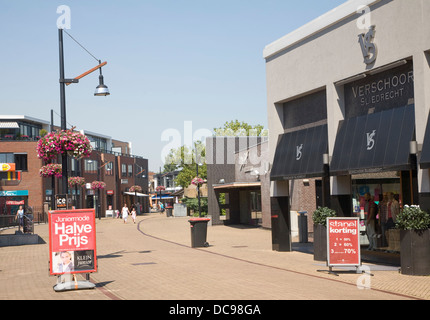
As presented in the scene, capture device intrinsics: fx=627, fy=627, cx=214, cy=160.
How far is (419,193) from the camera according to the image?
15.4 metres

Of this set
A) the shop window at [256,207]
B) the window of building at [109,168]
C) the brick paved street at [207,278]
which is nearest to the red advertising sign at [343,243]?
the brick paved street at [207,278]

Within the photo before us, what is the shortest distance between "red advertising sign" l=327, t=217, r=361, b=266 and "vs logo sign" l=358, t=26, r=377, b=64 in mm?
4659

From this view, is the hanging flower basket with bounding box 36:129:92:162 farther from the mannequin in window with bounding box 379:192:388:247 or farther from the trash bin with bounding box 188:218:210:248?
the mannequin in window with bounding box 379:192:388:247

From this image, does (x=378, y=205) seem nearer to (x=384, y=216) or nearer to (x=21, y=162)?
(x=384, y=216)

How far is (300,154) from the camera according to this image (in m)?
21.4

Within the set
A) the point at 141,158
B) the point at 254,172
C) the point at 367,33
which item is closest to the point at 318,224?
the point at 367,33

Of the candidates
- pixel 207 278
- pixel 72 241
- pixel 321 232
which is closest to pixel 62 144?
pixel 72 241

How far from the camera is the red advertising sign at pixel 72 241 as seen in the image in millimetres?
13398

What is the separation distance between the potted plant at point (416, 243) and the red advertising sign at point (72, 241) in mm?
7390

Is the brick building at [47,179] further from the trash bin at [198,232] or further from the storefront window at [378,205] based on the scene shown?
the storefront window at [378,205]

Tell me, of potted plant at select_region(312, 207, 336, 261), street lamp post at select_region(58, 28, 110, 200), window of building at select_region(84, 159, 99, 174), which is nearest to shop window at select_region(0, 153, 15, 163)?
window of building at select_region(84, 159, 99, 174)

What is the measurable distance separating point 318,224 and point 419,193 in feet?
15.1

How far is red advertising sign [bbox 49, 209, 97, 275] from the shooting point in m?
13.4
